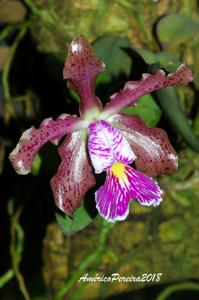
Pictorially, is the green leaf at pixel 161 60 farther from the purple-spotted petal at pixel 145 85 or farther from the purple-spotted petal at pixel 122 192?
the purple-spotted petal at pixel 122 192

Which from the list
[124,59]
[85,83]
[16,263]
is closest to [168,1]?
[124,59]

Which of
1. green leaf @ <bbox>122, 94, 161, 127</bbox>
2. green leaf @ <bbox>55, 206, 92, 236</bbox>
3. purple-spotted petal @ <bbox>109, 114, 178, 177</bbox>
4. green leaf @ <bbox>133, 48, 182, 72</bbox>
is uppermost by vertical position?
green leaf @ <bbox>133, 48, 182, 72</bbox>

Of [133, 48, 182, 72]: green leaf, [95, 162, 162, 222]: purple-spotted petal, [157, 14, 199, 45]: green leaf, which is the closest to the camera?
[95, 162, 162, 222]: purple-spotted petal

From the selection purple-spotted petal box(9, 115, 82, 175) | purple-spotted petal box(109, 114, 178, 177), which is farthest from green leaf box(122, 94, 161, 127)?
purple-spotted petal box(9, 115, 82, 175)

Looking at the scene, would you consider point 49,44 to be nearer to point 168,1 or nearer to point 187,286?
point 168,1

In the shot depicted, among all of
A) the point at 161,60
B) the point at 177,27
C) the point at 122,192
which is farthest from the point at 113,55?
the point at 122,192

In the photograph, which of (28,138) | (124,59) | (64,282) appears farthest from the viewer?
(64,282)

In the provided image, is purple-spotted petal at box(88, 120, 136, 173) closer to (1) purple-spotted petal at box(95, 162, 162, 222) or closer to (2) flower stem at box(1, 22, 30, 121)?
(1) purple-spotted petal at box(95, 162, 162, 222)
